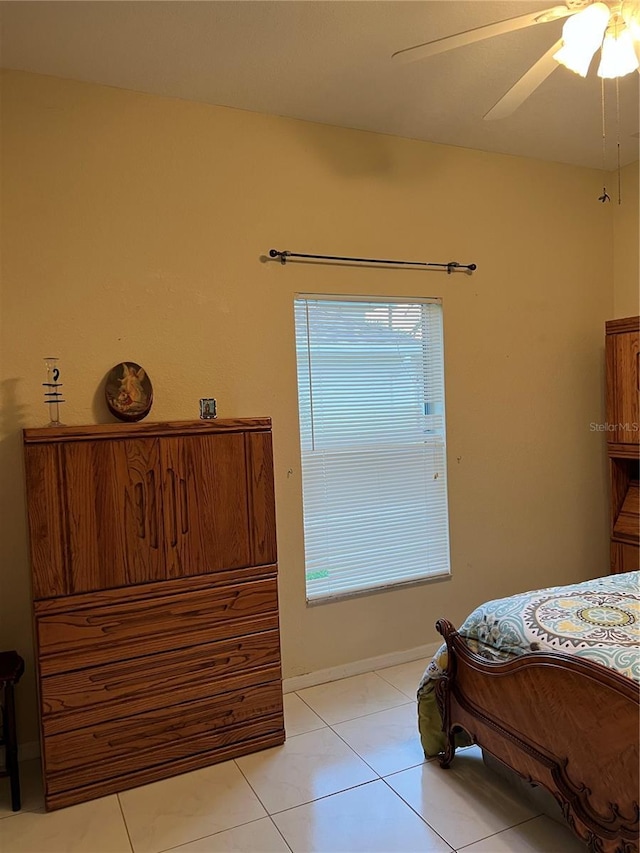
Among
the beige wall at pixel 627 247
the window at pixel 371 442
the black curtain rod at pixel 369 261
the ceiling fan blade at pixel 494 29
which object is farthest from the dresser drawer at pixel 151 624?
the beige wall at pixel 627 247

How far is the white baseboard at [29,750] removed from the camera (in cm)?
254

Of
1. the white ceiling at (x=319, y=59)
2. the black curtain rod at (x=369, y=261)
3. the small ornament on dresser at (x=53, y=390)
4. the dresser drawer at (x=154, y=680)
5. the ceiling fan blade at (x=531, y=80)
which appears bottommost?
the dresser drawer at (x=154, y=680)

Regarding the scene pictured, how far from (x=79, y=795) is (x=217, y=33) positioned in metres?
2.91

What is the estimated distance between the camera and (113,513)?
2.30 metres

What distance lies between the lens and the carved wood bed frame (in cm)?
161

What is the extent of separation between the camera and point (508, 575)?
11.9 feet

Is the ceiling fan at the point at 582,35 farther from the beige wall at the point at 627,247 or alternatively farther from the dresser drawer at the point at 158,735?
the dresser drawer at the point at 158,735

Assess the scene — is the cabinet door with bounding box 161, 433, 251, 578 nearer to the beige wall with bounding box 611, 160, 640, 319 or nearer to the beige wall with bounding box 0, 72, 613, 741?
the beige wall with bounding box 0, 72, 613, 741

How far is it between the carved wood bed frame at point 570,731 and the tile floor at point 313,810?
217mm

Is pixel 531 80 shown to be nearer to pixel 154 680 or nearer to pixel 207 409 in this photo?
pixel 207 409

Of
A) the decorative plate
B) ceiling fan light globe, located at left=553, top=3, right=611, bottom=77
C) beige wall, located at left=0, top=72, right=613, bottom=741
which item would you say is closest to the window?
beige wall, located at left=0, top=72, right=613, bottom=741

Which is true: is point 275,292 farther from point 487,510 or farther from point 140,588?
point 487,510

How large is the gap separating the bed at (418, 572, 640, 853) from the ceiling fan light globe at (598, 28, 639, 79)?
1778mm

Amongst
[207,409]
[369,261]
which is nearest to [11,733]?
[207,409]
